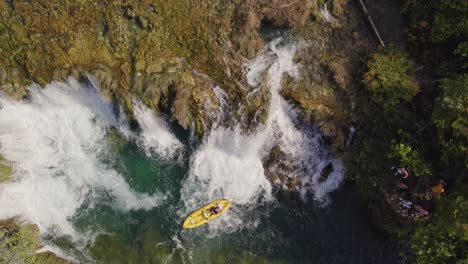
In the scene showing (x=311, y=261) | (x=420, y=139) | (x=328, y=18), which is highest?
(x=328, y=18)

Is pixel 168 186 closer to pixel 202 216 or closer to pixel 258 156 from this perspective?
pixel 202 216

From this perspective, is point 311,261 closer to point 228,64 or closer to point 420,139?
point 420,139

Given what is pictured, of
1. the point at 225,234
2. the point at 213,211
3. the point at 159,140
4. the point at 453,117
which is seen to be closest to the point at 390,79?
the point at 453,117

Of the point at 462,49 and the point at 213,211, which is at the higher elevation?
the point at 462,49

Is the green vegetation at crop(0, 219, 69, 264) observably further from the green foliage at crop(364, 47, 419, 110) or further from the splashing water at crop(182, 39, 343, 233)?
the green foliage at crop(364, 47, 419, 110)

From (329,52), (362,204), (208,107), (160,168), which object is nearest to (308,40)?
(329,52)
